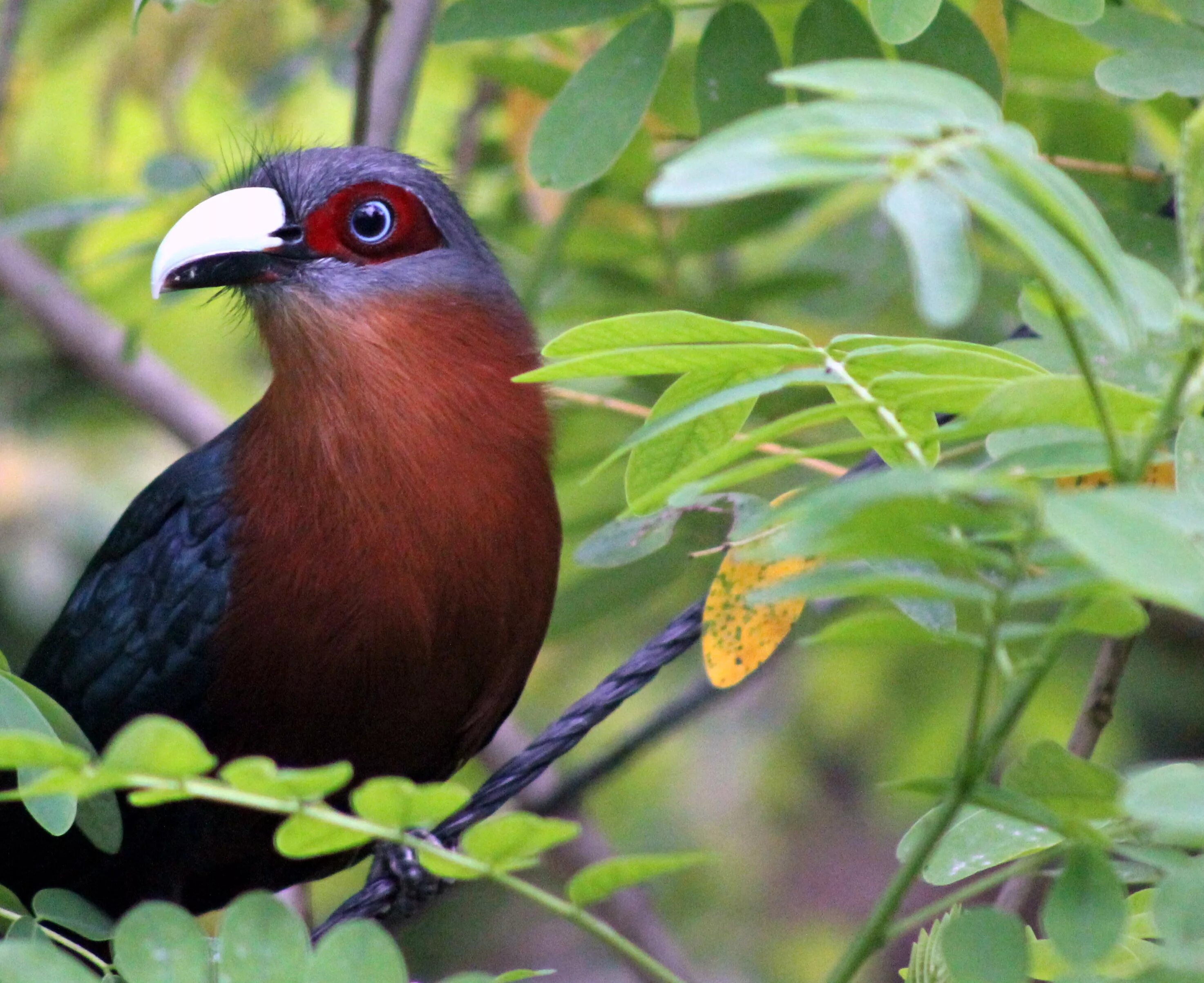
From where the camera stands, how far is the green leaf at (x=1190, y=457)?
1.73 metres

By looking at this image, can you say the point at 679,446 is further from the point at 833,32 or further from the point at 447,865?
the point at 833,32

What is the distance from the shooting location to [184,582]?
327 centimetres

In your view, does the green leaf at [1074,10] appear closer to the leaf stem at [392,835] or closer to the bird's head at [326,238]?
the bird's head at [326,238]

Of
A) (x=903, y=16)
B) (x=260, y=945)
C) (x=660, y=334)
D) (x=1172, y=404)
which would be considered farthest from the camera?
(x=903, y=16)

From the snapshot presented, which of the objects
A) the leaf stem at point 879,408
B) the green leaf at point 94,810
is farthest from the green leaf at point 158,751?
the green leaf at point 94,810

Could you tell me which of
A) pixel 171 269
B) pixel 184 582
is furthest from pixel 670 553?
pixel 171 269

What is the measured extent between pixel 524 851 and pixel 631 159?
8.62 ft

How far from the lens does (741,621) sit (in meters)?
2.58

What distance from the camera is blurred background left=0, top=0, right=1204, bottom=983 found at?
397 cm

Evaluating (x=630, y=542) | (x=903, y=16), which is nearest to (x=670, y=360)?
(x=903, y=16)

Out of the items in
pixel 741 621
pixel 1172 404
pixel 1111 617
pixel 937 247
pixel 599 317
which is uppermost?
pixel 937 247

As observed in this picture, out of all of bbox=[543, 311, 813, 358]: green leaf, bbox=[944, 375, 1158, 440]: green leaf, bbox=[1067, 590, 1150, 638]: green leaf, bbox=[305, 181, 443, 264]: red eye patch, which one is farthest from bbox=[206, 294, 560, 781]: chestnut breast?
bbox=[1067, 590, 1150, 638]: green leaf

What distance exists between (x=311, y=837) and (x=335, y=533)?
4.64ft

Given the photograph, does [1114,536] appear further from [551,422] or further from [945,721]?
[945,721]
